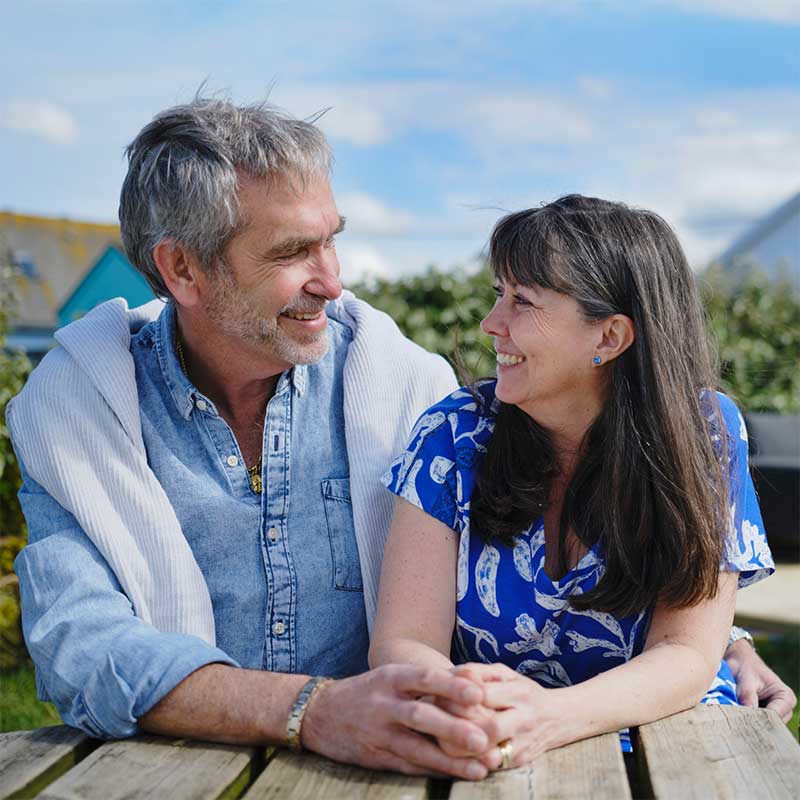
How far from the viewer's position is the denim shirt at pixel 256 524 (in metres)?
2.14

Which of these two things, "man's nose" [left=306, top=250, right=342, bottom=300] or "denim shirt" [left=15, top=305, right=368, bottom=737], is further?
"man's nose" [left=306, top=250, right=342, bottom=300]

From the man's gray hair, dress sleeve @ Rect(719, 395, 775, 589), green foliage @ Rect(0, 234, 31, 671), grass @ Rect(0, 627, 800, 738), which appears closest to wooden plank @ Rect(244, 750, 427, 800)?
dress sleeve @ Rect(719, 395, 775, 589)

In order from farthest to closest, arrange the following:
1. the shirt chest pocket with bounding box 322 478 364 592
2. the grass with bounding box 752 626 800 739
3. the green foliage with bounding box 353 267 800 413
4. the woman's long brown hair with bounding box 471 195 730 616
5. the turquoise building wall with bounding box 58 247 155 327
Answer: the turquoise building wall with bounding box 58 247 155 327 < the green foliage with bounding box 353 267 800 413 < the grass with bounding box 752 626 800 739 < the shirt chest pocket with bounding box 322 478 364 592 < the woman's long brown hair with bounding box 471 195 730 616

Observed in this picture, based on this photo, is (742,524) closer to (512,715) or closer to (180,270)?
(512,715)

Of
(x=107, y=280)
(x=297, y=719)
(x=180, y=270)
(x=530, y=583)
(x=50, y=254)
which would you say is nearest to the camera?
(x=297, y=719)

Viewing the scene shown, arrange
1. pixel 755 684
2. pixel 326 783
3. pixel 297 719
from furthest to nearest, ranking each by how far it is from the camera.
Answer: pixel 755 684 → pixel 297 719 → pixel 326 783

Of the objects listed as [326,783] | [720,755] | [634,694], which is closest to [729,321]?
[634,694]

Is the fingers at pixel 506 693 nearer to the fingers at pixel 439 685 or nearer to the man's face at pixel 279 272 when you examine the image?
the fingers at pixel 439 685

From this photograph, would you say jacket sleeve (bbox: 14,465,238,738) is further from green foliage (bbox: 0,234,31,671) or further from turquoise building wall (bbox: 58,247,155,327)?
turquoise building wall (bbox: 58,247,155,327)

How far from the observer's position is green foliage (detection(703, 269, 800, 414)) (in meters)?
8.00

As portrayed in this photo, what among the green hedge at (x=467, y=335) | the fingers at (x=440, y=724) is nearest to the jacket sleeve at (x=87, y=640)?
the fingers at (x=440, y=724)

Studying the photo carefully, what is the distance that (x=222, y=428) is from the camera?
2381mm

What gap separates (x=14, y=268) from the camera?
15.6 feet

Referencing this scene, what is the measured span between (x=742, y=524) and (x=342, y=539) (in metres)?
0.85
